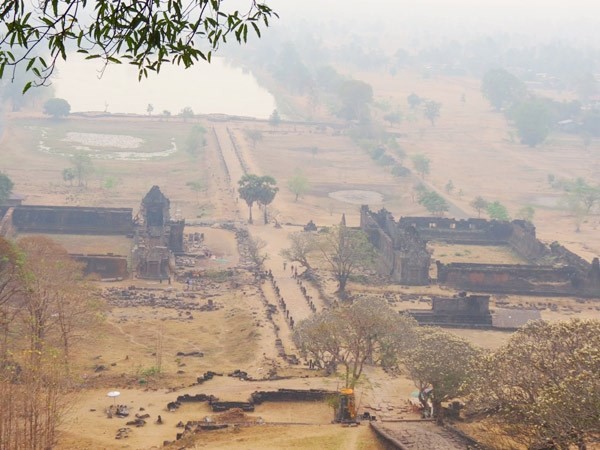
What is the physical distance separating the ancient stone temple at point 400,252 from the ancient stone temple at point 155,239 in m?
11.8

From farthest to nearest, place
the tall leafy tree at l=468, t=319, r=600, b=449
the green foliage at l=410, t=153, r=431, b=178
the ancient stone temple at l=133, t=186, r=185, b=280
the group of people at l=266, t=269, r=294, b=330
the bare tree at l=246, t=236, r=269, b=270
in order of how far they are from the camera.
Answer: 1. the green foliage at l=410, t=153, r=431, b=178
2. the bare tree at l=246, t=236, r=269, b=270
3. the ancient stone temple at l=133, t=186, r=185, b=280
4. the group of people at l=266, t=269, r=294, b=330
5. the tall leafy tree at l=468, t=319, r=600, b=449

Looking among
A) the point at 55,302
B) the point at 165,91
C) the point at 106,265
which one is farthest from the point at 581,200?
the point at 165,91

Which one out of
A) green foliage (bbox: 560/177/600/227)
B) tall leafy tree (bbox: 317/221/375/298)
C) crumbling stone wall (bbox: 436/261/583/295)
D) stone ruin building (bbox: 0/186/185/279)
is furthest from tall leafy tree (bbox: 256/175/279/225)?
green foliage (bbox: 560/177/600/227)

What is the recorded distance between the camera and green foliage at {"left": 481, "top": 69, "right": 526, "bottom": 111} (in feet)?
407

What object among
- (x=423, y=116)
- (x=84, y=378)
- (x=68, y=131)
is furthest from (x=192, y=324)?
(x=423, y=116)

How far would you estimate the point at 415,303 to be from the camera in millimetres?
42875

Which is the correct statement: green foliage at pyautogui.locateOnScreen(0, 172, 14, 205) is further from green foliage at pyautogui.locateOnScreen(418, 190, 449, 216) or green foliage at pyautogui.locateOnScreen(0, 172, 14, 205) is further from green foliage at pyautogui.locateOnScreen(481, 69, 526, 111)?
green foliage at pyautogui.locateOnScreen(481, 69, 526, 111)

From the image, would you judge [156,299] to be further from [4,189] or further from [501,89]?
[501,89]

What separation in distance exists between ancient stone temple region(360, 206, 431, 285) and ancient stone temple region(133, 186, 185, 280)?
11785mm

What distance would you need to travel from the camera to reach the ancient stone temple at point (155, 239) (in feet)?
149

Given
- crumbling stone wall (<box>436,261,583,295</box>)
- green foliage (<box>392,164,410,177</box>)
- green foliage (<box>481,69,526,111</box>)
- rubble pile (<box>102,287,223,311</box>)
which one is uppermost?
green foliage (<box>481,69,526,111</box>)

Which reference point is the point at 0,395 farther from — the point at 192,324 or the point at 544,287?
the point at 544,287

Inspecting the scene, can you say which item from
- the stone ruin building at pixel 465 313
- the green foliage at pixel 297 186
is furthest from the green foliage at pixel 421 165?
the stone ruin building at pixel 465 313

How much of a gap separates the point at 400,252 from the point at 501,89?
83092 mm
